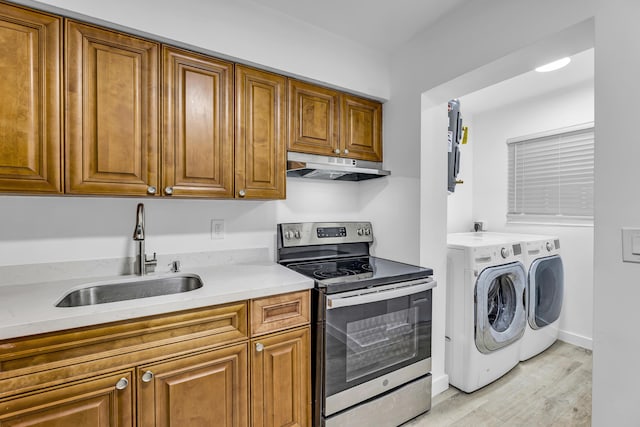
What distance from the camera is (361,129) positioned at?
7.32 feet

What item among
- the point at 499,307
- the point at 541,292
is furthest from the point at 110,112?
the point at 541,292

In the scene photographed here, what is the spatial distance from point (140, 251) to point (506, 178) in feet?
11.6

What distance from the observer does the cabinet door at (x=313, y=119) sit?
76.0 inches

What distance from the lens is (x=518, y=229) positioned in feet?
10.6

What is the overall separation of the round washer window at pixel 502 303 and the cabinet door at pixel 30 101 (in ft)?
9.23

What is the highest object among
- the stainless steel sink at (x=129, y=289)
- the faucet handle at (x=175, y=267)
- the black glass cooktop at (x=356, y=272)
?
the faucet handle at (x=175, y=267)

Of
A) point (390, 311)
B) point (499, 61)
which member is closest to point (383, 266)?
point (390, 311)

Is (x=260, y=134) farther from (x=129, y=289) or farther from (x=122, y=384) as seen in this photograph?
(x=122, y=384)

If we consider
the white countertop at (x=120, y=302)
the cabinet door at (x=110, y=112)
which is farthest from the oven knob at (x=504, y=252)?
the cabinet door at (x=110, y=112)

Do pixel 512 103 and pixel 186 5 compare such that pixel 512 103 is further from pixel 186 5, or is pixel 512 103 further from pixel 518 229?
pixel 186 5

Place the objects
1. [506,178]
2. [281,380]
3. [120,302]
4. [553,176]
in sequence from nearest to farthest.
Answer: [120,302], [281,380], [553,176], [506,178]

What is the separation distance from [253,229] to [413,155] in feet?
3.99

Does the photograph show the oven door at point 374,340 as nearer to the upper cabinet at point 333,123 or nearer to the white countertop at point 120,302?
the white countertop at point 120,302

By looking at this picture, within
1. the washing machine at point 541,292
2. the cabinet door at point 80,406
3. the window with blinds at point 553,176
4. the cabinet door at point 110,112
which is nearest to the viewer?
the cabinet door at point 80,406
